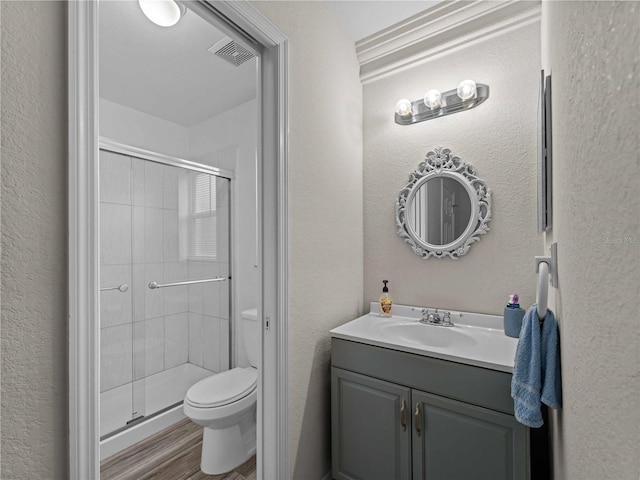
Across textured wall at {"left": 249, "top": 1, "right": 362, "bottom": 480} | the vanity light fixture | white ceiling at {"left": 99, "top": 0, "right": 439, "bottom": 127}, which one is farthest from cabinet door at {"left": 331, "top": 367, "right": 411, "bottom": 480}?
white ceiling at {"left": 99, "top": 0, "right": 439, "bottom": 127}

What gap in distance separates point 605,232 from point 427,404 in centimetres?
121

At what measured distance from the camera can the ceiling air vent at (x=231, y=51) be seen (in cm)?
184

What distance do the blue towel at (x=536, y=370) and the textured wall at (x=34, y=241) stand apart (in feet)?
3.67

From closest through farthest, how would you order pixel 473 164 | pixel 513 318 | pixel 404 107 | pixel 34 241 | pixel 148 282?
pixel 34 241
pixel 513 318
pixel 473 164
pixel 404 107
pixel 148 282

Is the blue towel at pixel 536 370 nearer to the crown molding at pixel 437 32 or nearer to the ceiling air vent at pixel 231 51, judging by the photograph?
the crown molding at pixel 437 32

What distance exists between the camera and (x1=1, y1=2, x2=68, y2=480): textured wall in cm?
65

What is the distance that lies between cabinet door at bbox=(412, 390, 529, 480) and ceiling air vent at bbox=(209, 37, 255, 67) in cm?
202

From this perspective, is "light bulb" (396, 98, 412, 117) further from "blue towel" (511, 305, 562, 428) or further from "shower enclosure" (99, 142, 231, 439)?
"shower enclosure" (99, 142, 231, 439)

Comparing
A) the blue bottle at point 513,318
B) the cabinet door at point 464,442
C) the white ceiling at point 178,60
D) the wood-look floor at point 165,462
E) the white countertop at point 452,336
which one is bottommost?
the wood-look floor at point 165,462

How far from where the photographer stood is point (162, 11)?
60.2 inches

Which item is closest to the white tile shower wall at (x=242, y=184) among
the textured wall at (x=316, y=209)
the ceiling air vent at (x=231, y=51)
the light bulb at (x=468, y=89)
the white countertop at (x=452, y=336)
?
the ceiling air vent at (x=231, y=51)

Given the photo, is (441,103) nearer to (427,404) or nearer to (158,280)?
(427,404)

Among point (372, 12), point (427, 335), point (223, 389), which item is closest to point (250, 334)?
point (223, 389)

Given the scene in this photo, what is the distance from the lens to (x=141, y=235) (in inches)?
101
